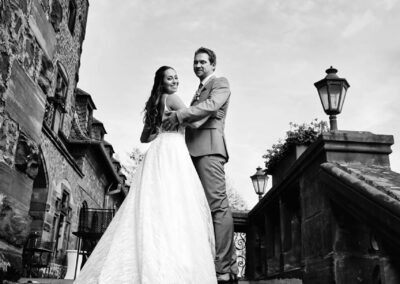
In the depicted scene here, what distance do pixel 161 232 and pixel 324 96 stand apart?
2478mm

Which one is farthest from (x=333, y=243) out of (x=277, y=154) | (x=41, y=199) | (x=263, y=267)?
(x=41, y=199)

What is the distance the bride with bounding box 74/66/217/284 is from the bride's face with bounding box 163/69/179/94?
44 cm

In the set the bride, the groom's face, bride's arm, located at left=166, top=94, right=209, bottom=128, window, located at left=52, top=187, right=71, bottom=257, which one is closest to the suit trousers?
Result: the bride

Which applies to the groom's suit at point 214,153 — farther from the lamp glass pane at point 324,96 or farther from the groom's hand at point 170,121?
the lamp glass pane at point 324,96

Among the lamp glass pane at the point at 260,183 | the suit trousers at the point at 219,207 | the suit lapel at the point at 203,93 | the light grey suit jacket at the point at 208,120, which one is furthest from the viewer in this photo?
the lamp glass pane at the point at 260,183

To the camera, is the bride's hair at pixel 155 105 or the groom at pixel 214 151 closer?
the groom at pixel 214 151

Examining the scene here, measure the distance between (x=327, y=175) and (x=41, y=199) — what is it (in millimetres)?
9491

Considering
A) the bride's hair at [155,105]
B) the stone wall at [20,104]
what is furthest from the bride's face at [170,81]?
the stone wall at [20,104]

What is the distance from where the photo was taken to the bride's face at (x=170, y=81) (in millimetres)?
3633

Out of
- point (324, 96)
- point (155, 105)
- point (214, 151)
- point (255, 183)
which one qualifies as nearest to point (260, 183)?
point (255, 183)

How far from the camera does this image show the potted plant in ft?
32.9

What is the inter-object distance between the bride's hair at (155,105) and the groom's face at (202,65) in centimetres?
25

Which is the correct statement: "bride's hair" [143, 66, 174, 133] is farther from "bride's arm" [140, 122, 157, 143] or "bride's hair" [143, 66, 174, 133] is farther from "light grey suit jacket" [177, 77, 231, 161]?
"light grey suit jacket" [177, 77, 231, 161]

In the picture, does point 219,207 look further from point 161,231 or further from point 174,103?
point 174,103
